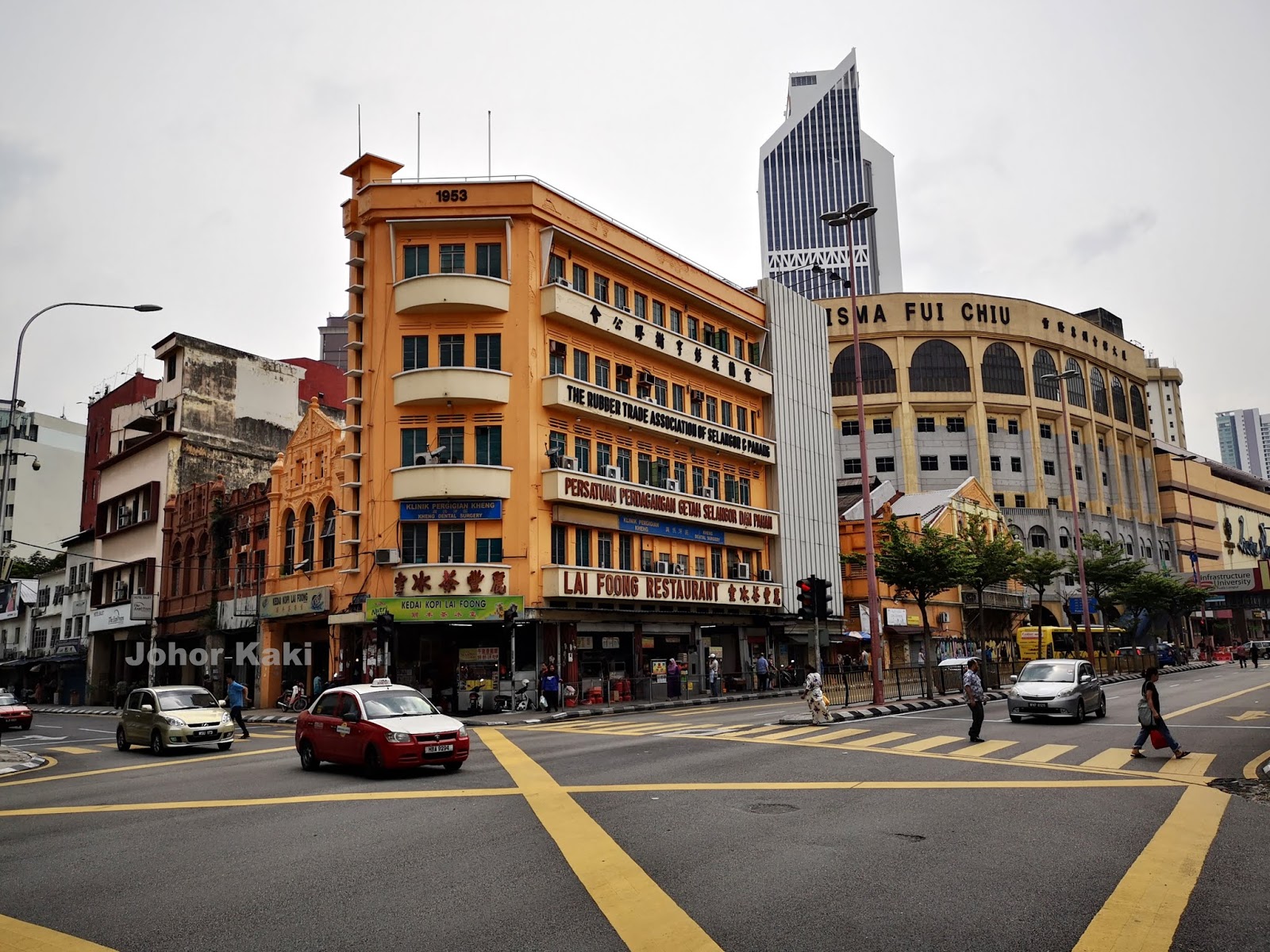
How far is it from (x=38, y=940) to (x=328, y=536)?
3434 cm

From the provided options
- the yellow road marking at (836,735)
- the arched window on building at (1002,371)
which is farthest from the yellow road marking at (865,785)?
the arched window on building at (1002,371)

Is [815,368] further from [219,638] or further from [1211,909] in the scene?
[1211,909]

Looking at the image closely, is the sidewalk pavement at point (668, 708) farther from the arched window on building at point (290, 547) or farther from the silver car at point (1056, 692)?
the arched window on building at point (290, 547)

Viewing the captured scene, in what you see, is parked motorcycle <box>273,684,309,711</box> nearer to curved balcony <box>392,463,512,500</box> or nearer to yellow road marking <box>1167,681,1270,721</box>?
curved balcony <box>392,463,512,500</box>

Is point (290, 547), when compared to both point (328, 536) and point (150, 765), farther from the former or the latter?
point (150, 765)

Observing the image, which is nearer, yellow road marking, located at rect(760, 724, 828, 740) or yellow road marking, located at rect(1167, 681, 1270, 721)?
yellow road marking, located at rect(760, 724, 828, 740)

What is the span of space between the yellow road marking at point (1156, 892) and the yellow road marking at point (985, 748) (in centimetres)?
600

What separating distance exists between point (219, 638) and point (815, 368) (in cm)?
3434

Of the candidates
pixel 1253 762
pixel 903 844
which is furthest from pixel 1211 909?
pixel 1253 762

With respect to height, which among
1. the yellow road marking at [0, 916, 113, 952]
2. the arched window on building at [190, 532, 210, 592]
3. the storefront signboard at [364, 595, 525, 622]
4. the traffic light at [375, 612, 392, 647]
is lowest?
the yellow road marking at [0, 916, 113, 952]

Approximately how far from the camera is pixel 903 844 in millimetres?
9258

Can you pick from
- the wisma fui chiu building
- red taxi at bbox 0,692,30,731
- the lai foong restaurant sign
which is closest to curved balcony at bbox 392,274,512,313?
the lai foong restaurant sign

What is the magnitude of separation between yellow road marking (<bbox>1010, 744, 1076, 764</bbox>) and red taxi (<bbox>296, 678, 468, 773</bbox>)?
9.35 meters

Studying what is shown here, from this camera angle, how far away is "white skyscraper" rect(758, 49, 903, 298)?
553 feet
